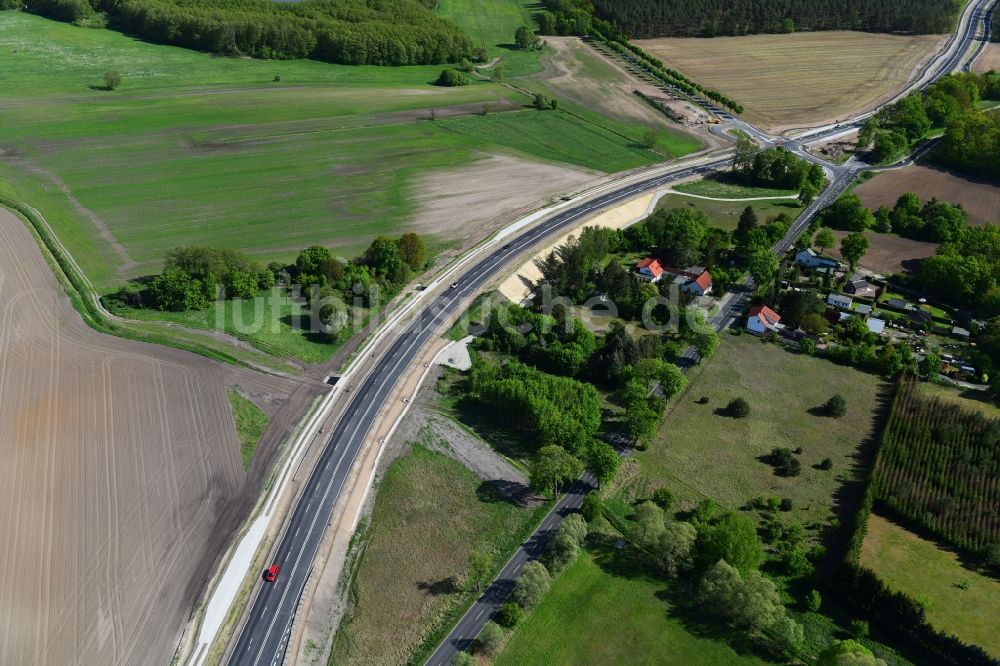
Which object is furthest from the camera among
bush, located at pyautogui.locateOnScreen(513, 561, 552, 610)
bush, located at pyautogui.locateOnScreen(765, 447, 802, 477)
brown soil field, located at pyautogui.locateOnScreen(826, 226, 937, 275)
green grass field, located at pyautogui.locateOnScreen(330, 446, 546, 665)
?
brown soil field, located at pyautogui.locateOnScreen(826, 226, 937, 275)

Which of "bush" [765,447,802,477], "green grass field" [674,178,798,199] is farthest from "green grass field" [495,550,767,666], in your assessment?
"green grass field" [674,178,798,199]

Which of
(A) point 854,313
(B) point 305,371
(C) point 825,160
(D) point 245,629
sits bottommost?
(D) point 245,629

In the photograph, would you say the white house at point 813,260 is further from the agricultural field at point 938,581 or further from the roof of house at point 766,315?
the agricultural field at point 938,581

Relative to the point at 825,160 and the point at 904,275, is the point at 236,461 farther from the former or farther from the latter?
the point at 825,160

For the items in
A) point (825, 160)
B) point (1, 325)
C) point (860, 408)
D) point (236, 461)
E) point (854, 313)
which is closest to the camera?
point (236, 461)

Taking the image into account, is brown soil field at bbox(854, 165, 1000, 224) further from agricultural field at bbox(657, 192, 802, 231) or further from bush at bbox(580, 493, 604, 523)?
bush at bbox(580, 493, 604, 523)

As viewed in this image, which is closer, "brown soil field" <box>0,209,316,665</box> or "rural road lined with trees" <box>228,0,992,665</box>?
"brown soil field" <box>0,209,316,665</box>

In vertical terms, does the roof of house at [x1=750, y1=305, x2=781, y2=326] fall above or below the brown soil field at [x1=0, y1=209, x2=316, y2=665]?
above

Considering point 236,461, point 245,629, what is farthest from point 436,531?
point 236,461
